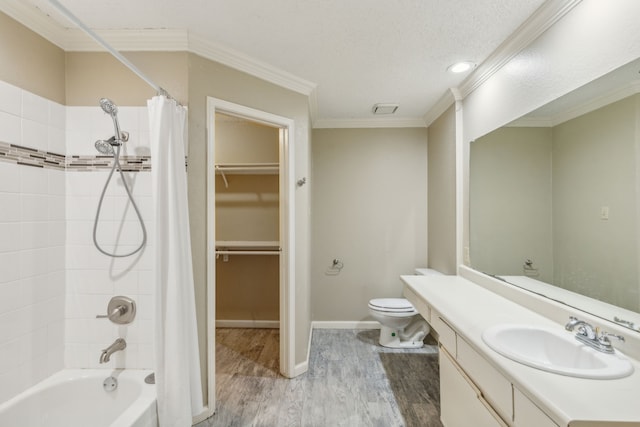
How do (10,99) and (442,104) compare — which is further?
(442,104)

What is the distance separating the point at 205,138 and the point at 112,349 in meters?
1.37

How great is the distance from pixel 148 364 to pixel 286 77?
220cm

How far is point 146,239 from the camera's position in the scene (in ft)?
5.88

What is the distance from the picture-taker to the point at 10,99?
147 centimetres

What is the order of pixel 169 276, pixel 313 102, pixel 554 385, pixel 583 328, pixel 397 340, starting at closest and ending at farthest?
pixel 554 385
pixel 583 328
pixel 169 276
pixel 313 102
pixel 397 340

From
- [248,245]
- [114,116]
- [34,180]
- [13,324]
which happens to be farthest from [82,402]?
[248,245]

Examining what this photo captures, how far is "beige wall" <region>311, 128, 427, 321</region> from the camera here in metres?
3.42

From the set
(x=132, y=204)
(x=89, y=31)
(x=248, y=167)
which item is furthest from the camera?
(x=248, y=167)

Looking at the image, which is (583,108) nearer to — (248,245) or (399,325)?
(399,325)

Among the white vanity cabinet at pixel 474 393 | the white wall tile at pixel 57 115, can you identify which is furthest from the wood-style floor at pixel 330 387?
the white wall tile at pixel 57 115

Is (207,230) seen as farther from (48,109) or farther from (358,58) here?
(358,58)

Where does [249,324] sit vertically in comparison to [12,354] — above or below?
below

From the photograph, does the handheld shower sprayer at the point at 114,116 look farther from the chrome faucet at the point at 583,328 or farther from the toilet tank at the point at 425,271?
the toilet tank at the point at 425,271

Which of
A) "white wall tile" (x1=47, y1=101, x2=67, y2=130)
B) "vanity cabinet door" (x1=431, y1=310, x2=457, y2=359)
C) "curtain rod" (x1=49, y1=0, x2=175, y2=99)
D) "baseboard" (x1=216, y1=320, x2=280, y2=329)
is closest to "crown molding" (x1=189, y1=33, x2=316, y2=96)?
"curtain rod" (x1=49, y1=0, x2=175, y2=99)
